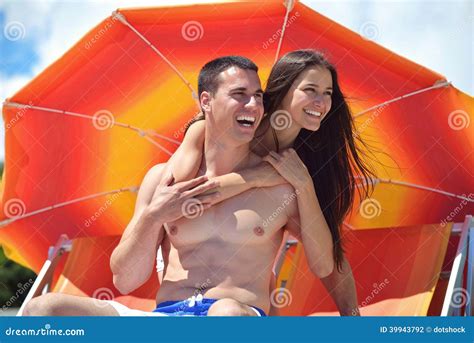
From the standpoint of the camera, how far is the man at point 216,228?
2.94m

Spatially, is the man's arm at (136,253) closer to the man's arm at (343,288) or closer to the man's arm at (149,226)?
the man's arm at (149,226)

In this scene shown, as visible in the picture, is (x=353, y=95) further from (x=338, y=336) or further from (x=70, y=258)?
(x=70, y=258)

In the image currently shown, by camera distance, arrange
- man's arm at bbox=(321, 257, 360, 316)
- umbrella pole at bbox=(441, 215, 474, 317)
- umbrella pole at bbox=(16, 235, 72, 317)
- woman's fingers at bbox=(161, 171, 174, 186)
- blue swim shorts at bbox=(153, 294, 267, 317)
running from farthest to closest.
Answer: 1. umbrella pole at bbox=(16, 235, 72, 317)
2. umbrella pole at bbox=(441, 215, 474, 317)
3. man's arm at bbox=(321, 257, 360, 316)
4. woman's fingers at bbox=(161, 171, 174, 186)
5. blue swim shorts at bbox=(153, 294, 267, 317)

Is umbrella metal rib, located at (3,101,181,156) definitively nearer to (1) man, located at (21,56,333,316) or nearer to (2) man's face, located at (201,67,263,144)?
(1) man, located at (21,56,333,316)

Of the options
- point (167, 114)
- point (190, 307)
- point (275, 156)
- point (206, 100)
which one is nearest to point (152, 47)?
point (167, 114)

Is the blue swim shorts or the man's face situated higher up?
the man's face

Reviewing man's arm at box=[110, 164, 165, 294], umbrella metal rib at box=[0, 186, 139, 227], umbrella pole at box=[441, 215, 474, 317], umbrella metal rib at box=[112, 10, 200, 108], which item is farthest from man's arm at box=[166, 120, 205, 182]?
umbrella pole at box=[441, 215, 474, 317]

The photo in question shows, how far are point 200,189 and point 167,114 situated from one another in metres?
1.44

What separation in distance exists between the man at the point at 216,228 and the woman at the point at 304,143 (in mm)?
75

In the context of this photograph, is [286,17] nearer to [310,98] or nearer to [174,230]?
[310,98]

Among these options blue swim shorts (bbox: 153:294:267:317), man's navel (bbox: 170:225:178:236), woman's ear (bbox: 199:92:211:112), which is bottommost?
blue swim shorts (bbox: 153:294:267:317)

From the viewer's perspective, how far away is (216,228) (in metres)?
3.03

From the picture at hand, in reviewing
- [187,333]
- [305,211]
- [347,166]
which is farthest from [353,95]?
[187,333]

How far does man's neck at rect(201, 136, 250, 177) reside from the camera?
3127 millimetres
